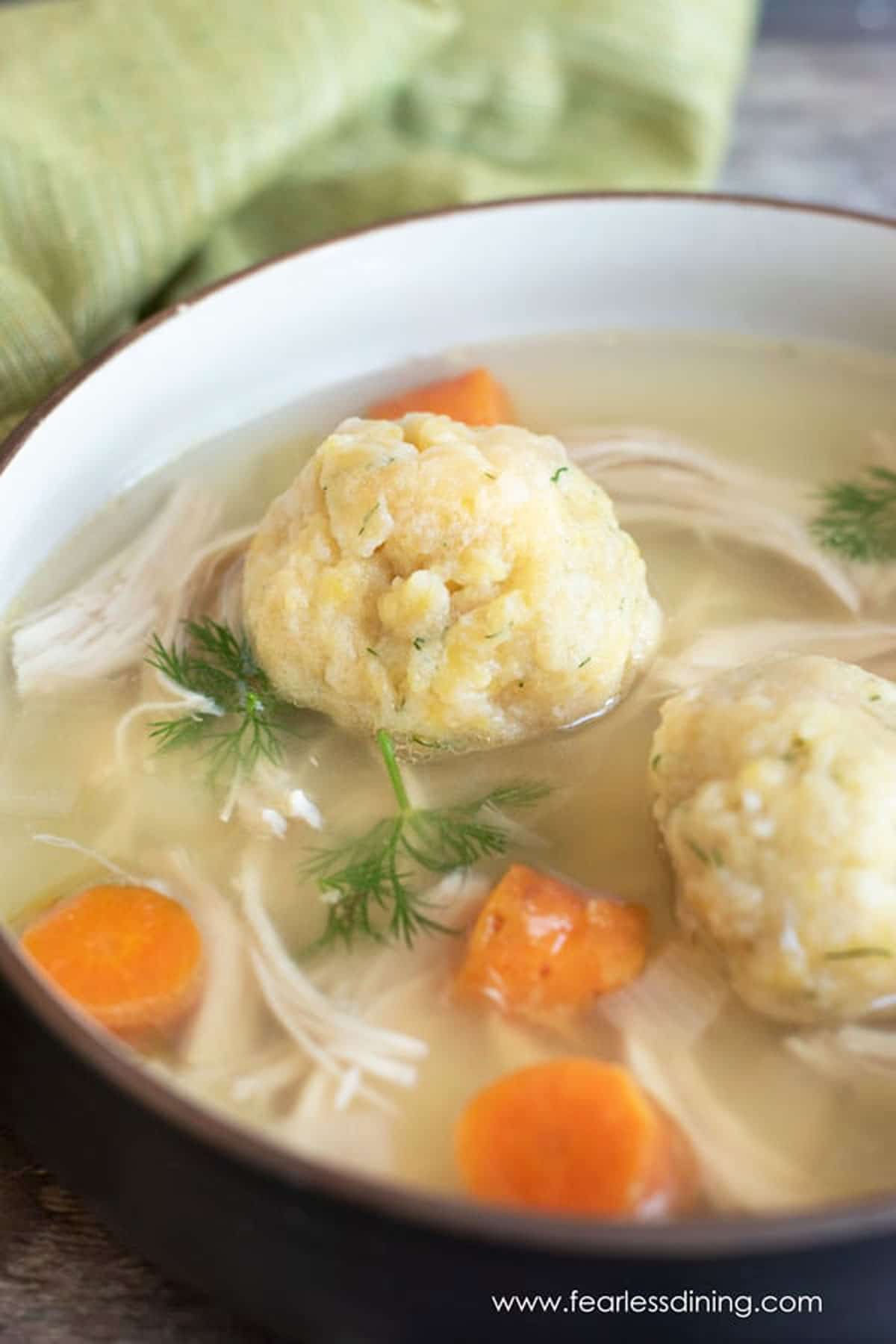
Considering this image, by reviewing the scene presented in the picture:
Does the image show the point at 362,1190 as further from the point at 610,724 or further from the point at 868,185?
the point at 868,185

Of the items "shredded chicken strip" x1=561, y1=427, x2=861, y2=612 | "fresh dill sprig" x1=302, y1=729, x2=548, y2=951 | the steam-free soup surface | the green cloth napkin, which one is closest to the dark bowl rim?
the steam-free soup surface

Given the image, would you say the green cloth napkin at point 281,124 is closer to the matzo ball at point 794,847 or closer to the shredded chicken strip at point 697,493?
the shredded chicken strip at point 697,493

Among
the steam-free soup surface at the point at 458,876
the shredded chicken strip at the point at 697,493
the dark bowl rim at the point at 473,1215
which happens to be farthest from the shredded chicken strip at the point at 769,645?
the dark bowl rim at the point at 473,1215

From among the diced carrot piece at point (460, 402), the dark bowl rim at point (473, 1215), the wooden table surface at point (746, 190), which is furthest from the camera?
the diced carrot piece at point (460, 402)

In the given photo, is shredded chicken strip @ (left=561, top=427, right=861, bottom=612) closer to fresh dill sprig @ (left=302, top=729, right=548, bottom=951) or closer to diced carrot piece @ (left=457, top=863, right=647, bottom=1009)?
fresh dill sprig @ (left=302, top=729, right=548, bottom=951)

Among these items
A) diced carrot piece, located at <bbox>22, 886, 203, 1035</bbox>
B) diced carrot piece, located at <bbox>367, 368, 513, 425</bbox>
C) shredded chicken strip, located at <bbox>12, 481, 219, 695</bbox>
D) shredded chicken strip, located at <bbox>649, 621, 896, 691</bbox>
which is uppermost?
diced carrot piece, located at <bbox>367, 368, 513, 425</bbox>

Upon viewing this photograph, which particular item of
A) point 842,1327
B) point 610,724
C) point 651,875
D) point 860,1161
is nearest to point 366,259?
point 610,724
